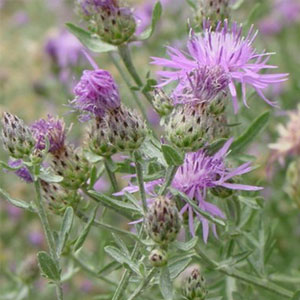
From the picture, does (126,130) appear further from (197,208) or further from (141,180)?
(197,208)

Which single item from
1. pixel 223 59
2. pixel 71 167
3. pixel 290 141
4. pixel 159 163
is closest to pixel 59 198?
pixel 71 167

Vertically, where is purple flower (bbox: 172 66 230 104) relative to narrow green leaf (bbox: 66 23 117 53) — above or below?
below

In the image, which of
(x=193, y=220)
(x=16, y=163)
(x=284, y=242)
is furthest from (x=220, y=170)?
(x=284, y=242)

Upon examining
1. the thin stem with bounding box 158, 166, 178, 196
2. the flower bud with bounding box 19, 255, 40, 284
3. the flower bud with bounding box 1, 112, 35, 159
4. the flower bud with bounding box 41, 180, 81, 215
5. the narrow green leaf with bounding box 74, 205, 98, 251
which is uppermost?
the flower bud with bounding box 1, 112, 35, 159

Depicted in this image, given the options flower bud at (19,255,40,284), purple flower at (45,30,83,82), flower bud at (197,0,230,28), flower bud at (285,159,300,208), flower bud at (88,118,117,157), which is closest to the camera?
flower bud at (88,118,117,157)

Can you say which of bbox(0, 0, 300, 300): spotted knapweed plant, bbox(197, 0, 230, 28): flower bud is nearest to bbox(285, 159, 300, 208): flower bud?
bbox(0, 0, 300, 300): spotted knapweed plant

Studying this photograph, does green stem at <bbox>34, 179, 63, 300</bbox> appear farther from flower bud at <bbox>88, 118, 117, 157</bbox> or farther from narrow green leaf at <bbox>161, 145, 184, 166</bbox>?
narrow green leaf at <bbox>161, 145, 184, 166</bbox>
